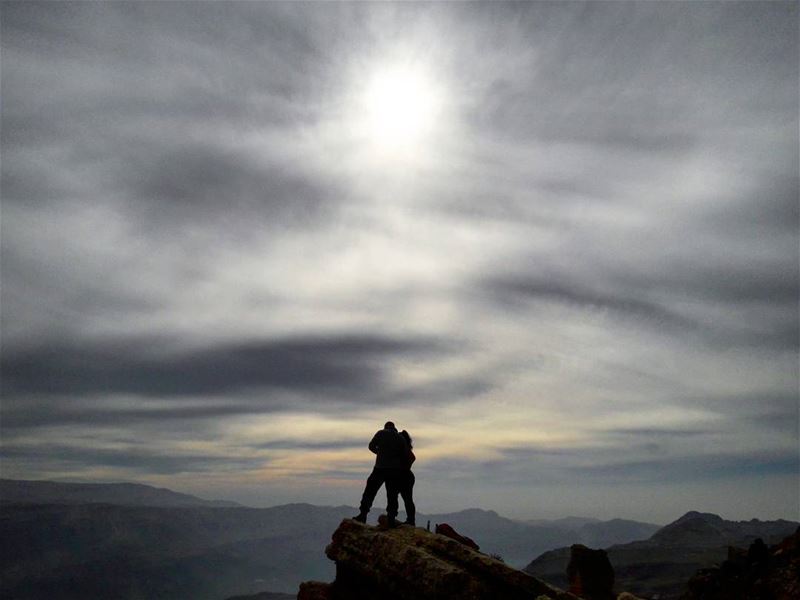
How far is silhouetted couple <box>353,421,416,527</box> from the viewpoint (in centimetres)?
2736

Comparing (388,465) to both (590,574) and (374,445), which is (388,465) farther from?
(590,574)

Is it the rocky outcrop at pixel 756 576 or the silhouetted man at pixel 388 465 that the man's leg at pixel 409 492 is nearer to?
the silhouetted man at pixel 388 465

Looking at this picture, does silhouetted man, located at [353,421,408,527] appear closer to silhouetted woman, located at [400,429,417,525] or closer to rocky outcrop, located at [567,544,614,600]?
silhouetted woman, located at [400,429,417,525]

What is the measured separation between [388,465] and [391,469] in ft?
0.85

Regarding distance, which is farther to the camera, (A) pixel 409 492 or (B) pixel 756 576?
(B) pixel 756 576

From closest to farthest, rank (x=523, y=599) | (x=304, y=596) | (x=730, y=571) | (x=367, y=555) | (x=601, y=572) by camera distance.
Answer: (x=523, y=599), (x=367, y=555), (x=304, y=596), (x=730, y=571), (x=601, y=572)

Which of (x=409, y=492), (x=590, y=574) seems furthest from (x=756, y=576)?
(x=409, y=492)

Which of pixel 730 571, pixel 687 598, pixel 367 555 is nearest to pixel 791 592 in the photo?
A: pixel 730 571

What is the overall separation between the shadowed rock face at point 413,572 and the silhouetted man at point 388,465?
5.03 ft

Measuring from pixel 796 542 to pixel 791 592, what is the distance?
778 cm

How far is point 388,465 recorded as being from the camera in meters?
27.3

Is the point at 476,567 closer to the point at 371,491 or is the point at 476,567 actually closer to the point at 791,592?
the point at 371,491

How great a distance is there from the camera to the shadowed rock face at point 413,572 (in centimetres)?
2131

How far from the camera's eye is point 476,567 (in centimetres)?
2220
